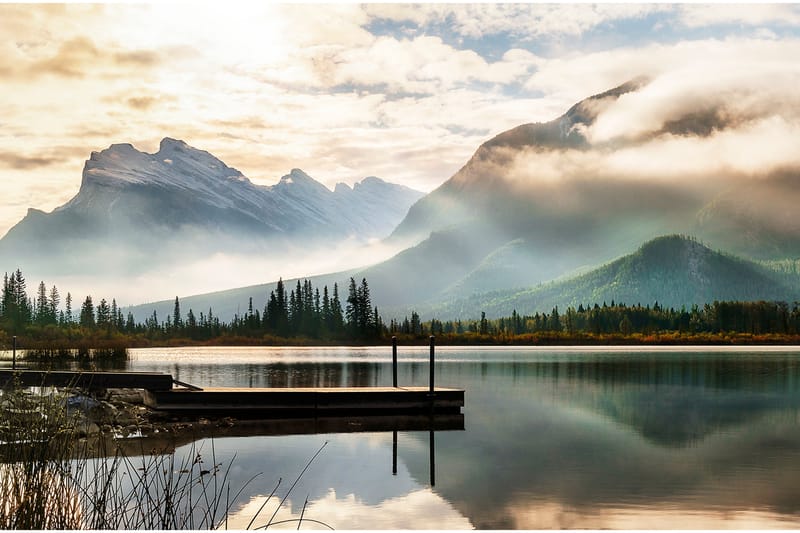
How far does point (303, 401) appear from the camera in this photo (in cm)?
3294

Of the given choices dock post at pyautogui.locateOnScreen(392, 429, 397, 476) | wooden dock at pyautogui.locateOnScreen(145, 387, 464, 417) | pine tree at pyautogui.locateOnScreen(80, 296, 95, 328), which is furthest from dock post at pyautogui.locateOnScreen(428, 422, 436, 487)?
pine tree at pyautogui.locateOnScreen(80, 296, 95, 328)

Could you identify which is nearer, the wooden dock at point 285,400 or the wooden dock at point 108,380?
the wooden dock at point 285,400

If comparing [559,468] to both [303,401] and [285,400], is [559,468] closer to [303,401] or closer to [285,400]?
[303,401]

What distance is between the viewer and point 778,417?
34.8 meters

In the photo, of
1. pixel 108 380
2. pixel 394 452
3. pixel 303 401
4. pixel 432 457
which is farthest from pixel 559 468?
pixel 108 380

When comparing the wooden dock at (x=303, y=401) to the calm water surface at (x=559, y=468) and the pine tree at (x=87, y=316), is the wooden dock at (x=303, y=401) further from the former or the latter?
the pine tree at (x=87, y=316)

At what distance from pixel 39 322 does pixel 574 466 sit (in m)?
136

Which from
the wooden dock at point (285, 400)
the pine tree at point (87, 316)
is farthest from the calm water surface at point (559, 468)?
the pine tree at point (87, 316)

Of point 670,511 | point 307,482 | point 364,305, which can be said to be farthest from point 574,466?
point 364,305

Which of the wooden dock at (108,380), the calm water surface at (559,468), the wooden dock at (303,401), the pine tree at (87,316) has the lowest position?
the calm water surface at (559,468)

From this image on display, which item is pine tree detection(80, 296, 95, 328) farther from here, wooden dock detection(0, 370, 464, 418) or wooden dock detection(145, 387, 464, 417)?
wooden dock detection(145, 387, 464, 417)

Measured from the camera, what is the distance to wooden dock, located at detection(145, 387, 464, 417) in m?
32.1

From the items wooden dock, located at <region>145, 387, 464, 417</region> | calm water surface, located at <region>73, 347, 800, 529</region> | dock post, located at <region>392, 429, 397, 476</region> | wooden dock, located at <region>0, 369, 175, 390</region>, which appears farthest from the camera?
wooden dock, located at <region>0, 369, 175, 390</region>

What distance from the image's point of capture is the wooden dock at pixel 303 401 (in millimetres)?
32094
